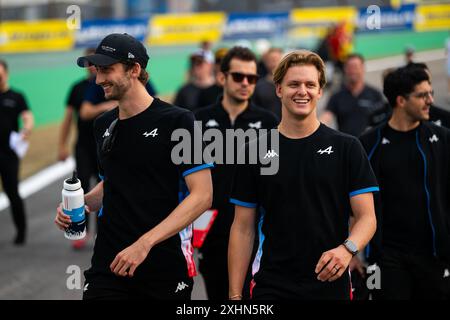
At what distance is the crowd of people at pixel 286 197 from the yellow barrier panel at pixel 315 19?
24174mm

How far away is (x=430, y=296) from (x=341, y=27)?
711 inches

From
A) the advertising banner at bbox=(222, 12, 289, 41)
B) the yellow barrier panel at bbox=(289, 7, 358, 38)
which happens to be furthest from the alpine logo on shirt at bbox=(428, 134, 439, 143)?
the yellow barrier panel at bbox=(289, 7, 358, 38)

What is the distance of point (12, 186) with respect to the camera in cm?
920

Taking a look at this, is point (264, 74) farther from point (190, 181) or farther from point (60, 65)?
point (60, 65)

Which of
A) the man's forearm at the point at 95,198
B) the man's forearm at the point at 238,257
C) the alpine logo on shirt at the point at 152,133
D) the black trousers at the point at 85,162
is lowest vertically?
the black trousers at the point at 85,162

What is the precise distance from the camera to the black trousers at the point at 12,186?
30.2 ft

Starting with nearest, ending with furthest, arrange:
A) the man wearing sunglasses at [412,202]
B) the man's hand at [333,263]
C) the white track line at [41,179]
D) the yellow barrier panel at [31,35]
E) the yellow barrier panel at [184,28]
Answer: the man's hand at [333,263]
the man wearing sunglasses at [412,202]
the white track line at [41,179]
the yellow barrier panel at [184,28]
the yellow barrier panel at [31,35]

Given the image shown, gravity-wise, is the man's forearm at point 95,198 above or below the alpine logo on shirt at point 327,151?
below

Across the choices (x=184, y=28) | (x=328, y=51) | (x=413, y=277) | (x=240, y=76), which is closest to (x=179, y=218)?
(x=413, y=277)

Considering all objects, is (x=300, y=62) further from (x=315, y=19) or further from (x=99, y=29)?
(x=99, y=29)

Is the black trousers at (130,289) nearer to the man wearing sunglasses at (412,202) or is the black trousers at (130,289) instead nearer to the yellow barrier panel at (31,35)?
the man wearing sunglasses at (412,202)

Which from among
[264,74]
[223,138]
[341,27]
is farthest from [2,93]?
[341,27]

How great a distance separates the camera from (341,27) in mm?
21938

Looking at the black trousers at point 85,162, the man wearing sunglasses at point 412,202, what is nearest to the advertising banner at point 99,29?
the black trousers at point 85,162
